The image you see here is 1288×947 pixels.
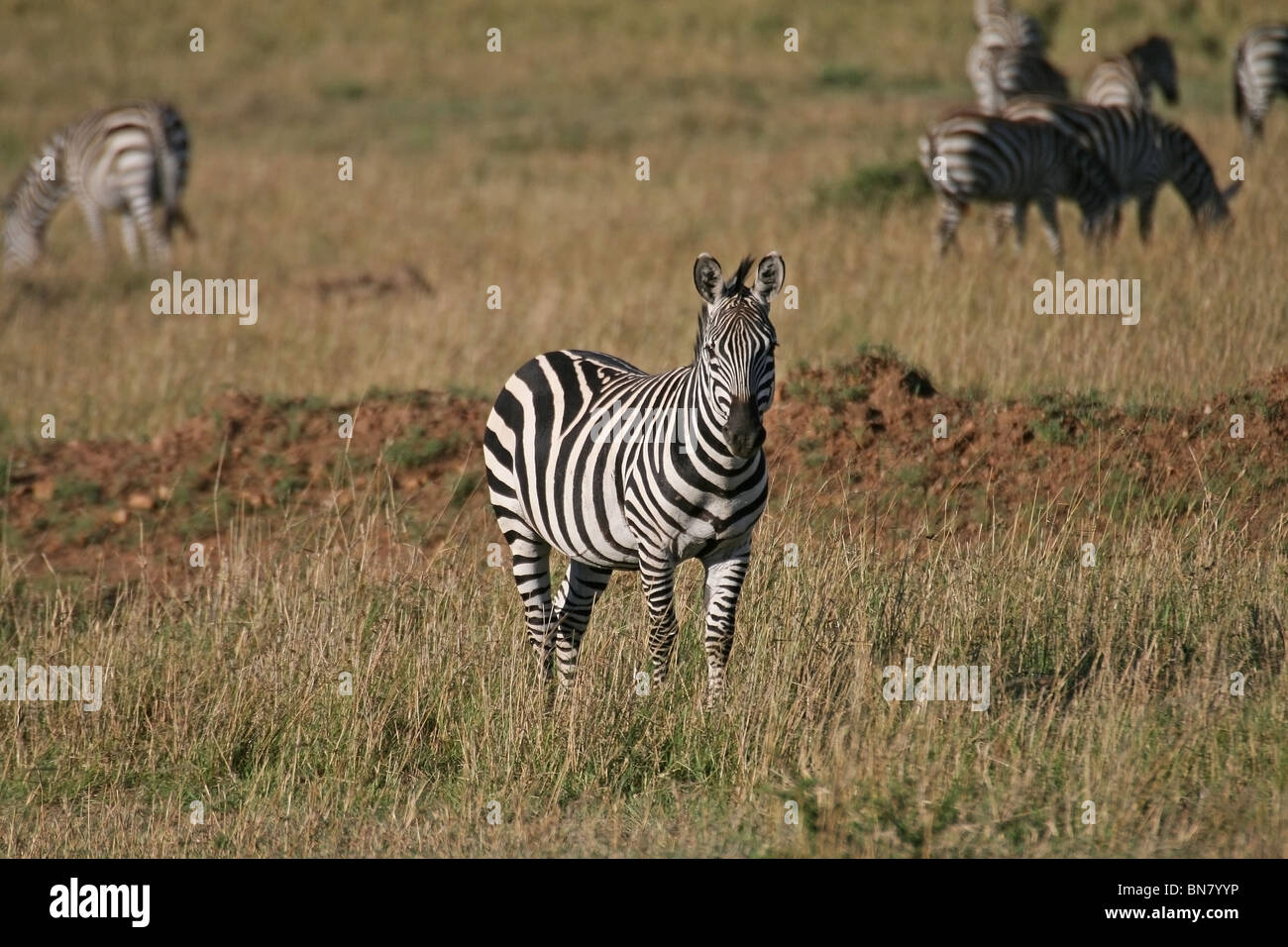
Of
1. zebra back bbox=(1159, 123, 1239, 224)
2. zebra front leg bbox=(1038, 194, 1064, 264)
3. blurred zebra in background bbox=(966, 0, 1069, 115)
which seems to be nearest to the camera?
zebra front leg bbox=(1038, 194, 1064, 264)

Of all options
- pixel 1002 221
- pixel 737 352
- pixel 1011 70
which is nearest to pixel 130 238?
pixel 1002 221

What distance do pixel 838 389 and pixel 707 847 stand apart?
5275 millimetres

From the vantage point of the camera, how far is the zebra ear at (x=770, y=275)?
19.7ft

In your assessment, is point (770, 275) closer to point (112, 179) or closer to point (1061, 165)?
point (1061, 165)

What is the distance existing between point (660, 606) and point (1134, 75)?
16.6m

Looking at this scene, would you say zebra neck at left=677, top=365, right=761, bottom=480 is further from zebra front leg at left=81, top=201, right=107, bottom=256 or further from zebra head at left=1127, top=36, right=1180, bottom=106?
zebra front leg at left=81, top=201, right=107, bottom=256

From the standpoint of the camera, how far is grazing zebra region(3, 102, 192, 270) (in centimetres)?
2091

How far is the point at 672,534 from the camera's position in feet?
19.9

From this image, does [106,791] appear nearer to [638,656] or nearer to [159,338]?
[638,656]

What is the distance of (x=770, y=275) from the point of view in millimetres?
6051


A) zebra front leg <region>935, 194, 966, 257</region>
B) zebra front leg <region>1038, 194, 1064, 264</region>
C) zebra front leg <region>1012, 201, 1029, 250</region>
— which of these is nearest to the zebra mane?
zebra front leg <region>1038, 194, 1064, 264</region>

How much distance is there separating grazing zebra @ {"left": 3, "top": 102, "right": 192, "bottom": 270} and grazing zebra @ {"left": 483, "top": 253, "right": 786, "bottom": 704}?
587 inches
